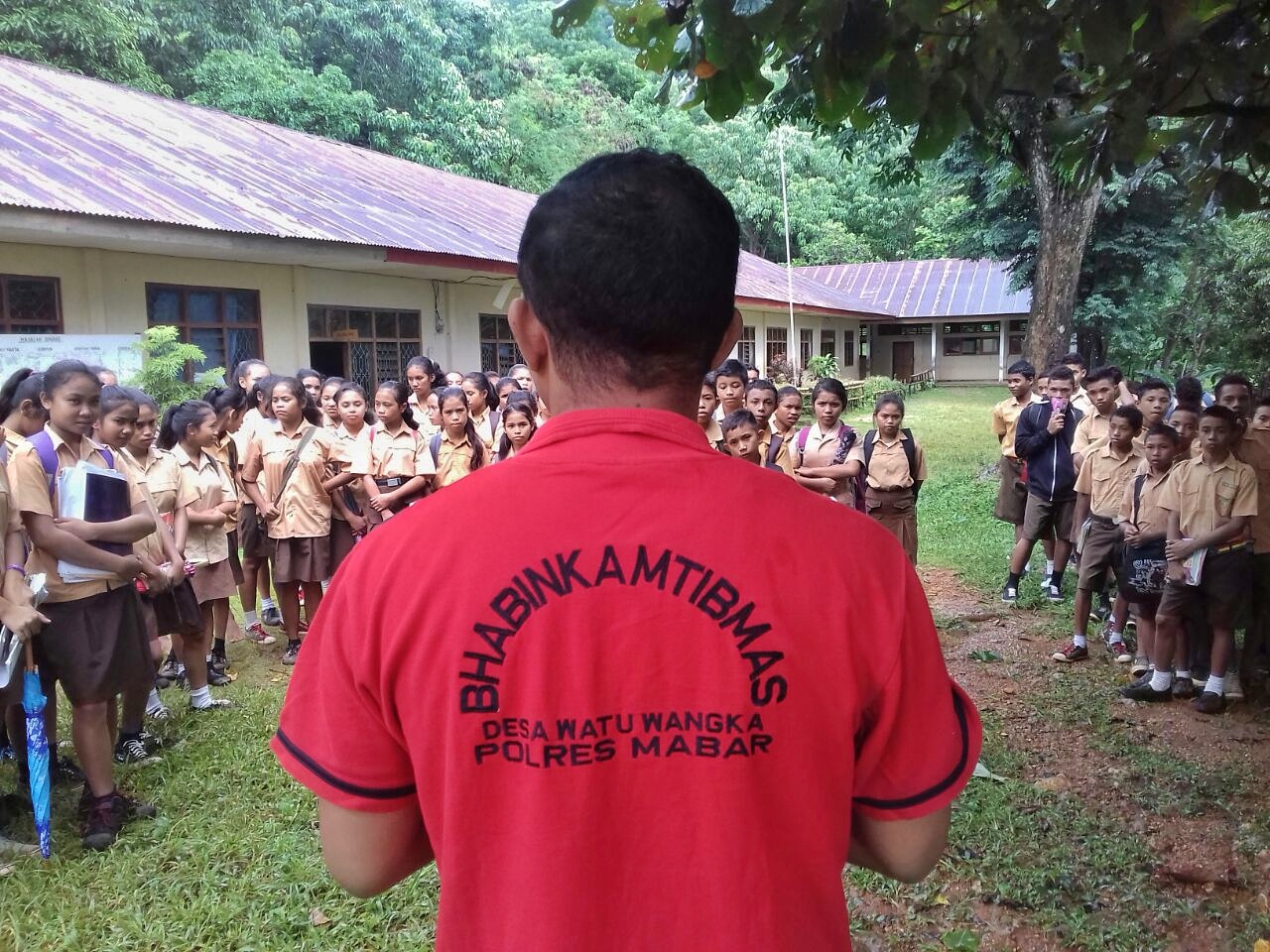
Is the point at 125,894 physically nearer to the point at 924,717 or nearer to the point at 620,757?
the point at 620,757

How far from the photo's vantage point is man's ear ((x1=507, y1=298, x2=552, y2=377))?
1.11 m

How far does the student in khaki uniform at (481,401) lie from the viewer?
6.12 meters

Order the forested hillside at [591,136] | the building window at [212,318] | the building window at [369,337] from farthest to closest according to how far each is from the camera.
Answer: the forested hillside at [591,136] → the building window at [369,337] → the building window at [212,318]

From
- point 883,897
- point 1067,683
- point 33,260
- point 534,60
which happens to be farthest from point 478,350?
point 534,60

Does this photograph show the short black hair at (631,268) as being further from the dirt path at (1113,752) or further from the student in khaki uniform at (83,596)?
the student in khaki uniform at (83,596)

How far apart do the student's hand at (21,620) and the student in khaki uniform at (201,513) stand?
5.38ft

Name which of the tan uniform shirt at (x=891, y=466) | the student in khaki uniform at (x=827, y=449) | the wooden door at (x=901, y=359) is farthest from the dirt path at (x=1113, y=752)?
the wooden door at (x=901, y=359)

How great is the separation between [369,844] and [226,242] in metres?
8.32

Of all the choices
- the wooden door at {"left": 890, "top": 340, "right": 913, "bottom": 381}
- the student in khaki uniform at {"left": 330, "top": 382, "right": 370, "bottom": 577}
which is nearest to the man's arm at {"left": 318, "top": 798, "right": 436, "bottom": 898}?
the student in khaki uniform at {"left": 330, "top": 382, "right": 370, "bottom": 577}

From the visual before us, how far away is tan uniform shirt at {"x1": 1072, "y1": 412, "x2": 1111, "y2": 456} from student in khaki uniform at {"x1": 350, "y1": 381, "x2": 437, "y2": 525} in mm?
4140

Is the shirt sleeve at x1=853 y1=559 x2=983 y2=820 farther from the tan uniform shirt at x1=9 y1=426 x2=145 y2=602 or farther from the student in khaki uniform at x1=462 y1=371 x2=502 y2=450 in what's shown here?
the student in khaki uniform at x1=462 y1=371 x2=502 y2=450

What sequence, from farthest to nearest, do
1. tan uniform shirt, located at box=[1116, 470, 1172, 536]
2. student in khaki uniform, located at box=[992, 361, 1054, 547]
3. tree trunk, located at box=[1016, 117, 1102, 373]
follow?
1. tree trunk, located at box=[1016, 117, 1102, 373]
2. student in khaki uniform, located at box=[992, 361, 1054, 547]
3. tan uniform shirt, located at box=[1116, 470, 1172, 536]

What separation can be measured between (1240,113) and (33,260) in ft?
28.7

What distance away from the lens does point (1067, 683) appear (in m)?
4.93
